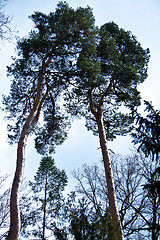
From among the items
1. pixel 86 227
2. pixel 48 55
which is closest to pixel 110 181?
pixel 86 227

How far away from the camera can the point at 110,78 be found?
10094 millimetres

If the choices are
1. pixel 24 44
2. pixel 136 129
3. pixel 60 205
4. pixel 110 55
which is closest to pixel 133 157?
pixel 60 205

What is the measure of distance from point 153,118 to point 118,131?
23.0 ft

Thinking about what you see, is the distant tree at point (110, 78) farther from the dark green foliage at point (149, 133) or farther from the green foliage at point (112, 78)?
the dark green foliage at point (149, 133)

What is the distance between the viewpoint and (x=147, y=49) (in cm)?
1098

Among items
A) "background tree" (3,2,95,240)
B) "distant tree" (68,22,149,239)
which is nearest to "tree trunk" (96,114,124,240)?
"distant tree" (68,22,149,239)

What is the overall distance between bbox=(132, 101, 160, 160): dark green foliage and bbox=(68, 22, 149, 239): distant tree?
4.75 meters

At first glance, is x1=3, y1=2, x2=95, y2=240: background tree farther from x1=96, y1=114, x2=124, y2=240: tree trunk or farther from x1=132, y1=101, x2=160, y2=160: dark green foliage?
x1=132, y1=101, x2=160, y2=160: dark green foliage

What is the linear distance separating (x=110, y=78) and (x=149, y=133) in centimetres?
709

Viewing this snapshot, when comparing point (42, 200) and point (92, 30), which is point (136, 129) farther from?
point (42, 200)

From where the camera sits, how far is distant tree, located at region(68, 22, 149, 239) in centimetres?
891

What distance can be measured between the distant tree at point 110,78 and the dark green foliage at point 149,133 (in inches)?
187

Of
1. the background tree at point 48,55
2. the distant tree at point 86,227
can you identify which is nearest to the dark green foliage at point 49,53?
the background tree at point 48,55

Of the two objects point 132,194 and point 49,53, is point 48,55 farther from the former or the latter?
point 132,194
